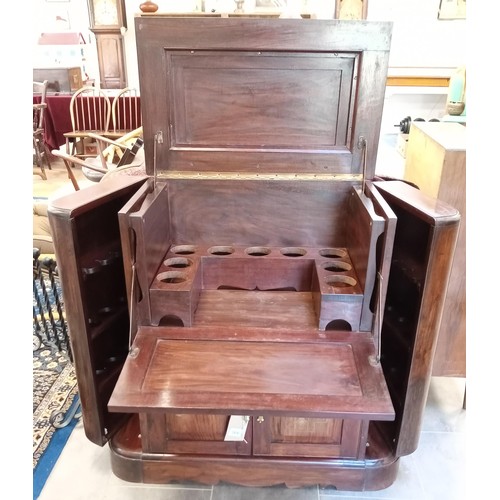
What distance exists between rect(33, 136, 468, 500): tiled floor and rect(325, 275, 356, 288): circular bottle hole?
57cm

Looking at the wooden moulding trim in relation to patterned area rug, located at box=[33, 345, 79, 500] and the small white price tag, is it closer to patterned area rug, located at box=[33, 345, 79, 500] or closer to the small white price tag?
patterned area rug, located at box=[33, 345, 79, 500]

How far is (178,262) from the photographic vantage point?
117cm

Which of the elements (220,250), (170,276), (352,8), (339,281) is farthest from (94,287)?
(352,8)

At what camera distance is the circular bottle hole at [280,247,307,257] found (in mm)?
1221

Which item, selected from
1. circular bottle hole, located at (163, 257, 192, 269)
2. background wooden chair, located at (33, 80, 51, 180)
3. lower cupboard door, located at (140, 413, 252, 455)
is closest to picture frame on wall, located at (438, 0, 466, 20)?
background wooden chair, located at (33, 80, 51, 180)

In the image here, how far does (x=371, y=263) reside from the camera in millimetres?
992

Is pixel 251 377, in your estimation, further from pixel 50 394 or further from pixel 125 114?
pixel 125 114

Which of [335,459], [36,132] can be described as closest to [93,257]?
[335,459]

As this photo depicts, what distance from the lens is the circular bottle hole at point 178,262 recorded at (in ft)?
3.80

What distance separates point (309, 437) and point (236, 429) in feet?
0.60

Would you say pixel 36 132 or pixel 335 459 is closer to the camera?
pixel 335 459

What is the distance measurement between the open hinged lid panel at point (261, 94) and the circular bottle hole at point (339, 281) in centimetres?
28

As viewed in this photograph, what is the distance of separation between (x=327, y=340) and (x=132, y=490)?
26.9 inches

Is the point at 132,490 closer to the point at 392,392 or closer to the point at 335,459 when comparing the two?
the point at 335,459
